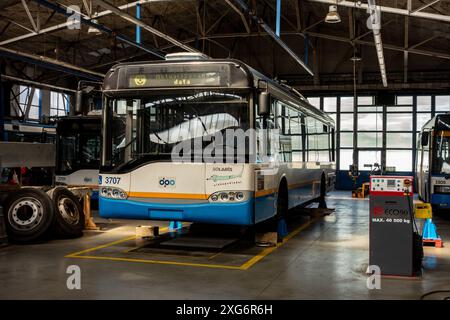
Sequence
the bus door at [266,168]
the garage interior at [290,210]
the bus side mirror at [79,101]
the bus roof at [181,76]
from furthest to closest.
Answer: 1. the bus side mirror at [79,101]
2. the bus door at [266,168]
3. the bus roof at [181,76]
4. the garage interior at [290,210]

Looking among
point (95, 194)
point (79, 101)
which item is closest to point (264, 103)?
point (79, 101)

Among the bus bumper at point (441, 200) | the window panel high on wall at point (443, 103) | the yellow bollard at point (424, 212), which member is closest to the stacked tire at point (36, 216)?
the yellow bollard at point (424, 212)

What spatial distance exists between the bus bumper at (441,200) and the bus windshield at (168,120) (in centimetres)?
834

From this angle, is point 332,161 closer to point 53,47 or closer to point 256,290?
point 256,290

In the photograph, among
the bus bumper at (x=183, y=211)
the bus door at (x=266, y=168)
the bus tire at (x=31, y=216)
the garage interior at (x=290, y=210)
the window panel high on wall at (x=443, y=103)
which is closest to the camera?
the garage interior at (x=290, y=210)

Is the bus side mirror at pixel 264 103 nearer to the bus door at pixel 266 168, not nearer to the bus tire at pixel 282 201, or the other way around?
the bus door at pixel 266 168

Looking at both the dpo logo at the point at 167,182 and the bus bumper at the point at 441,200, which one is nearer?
the dpo logo at the point at 167,182

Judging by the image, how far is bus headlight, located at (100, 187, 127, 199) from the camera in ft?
29.0

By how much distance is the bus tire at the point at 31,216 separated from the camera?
9680 mm

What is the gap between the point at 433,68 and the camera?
88.6 feet

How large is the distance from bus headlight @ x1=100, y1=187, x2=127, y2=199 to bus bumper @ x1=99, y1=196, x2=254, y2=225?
0.22 feet

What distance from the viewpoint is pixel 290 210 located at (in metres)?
15.3

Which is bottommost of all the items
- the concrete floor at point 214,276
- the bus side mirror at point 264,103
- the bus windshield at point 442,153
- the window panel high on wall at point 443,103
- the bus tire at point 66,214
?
the concrete floor at point 214,276
